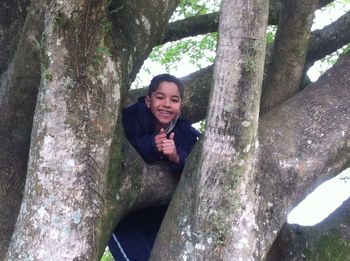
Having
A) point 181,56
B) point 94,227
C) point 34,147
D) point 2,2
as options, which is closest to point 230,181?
point 94,227

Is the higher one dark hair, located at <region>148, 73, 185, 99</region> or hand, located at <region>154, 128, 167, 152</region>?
dark hair, located at <region>148, 73, 185, 99</region>

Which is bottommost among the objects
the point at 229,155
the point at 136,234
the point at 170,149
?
the point at 136,234

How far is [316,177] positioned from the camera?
12.1 ft

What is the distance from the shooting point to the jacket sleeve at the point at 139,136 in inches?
147

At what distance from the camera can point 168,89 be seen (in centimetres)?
394

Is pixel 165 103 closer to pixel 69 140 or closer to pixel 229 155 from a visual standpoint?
pixel 229 155

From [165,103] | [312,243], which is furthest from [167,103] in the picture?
[312,243]

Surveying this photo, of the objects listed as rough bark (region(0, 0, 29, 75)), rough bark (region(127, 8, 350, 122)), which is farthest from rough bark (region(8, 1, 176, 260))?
rough bark (region(127, 8, 350, 122))

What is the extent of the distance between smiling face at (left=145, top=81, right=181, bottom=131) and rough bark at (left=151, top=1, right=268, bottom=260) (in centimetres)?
69

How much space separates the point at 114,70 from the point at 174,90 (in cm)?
72

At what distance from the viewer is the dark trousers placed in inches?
157

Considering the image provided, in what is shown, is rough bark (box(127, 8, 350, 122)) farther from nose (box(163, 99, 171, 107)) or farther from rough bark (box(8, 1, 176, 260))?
rough bark (box(8, 1, 176, 260))

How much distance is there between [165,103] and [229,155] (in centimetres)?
85

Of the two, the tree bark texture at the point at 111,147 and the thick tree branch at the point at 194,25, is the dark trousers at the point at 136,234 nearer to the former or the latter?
the tree bark texture at the point at 111,147
